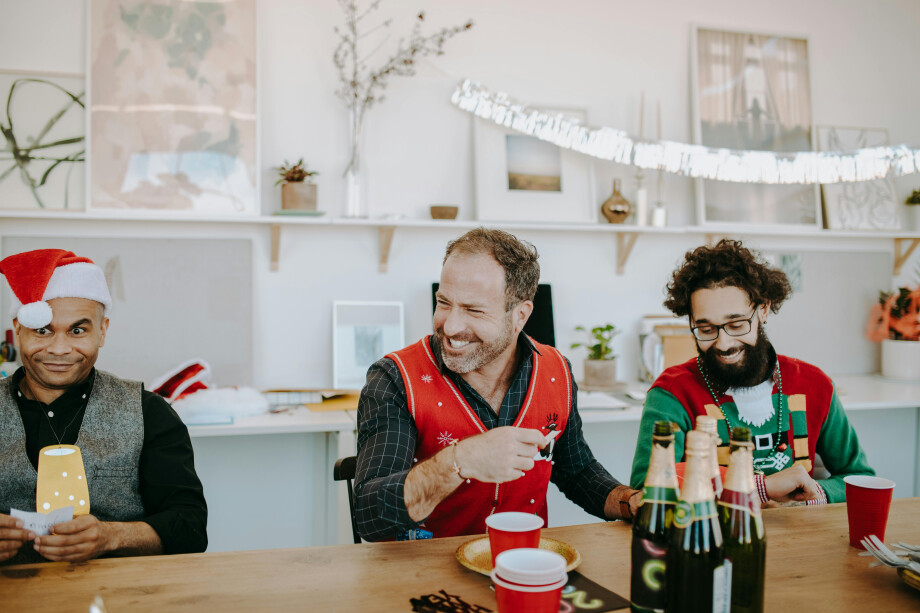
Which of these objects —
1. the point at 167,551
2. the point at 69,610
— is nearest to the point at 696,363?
the point at 167,551

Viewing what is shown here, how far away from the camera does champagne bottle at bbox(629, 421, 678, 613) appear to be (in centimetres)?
95

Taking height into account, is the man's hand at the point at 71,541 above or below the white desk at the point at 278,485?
above

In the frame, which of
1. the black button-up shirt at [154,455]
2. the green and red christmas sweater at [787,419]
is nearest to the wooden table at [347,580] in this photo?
the black button-up shirt at [154,455]

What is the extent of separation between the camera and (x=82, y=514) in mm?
1270

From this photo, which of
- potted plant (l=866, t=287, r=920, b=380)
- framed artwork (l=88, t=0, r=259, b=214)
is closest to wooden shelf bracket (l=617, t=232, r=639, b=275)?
potted plant (l=866, t=287, r=920, b=380)

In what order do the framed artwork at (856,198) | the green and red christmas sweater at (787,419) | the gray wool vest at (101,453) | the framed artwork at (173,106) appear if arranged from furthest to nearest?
the framed artwork at (856,198)
the framed artwork at (173,106)
the green and red christmas sweater at (787,419)
the gray wool vest at (101,453)

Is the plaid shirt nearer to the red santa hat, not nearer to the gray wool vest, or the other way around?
the gray wool vest

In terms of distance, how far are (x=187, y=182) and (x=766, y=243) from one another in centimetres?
272

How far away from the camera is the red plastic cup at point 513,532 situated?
3.55 ft

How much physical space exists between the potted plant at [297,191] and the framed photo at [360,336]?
460mm

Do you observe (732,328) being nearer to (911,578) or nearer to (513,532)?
(911,578)

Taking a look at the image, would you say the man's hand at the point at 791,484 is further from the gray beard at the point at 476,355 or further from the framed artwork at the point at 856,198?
the framed artwork at the point at 856,198

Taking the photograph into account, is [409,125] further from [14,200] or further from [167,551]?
[167,551]

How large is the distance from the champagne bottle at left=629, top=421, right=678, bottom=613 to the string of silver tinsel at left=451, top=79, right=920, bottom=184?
247 cm
